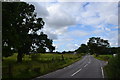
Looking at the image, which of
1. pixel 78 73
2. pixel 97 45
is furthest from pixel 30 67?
pixel 97 45

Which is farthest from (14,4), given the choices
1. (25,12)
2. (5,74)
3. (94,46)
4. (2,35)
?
(94,46)

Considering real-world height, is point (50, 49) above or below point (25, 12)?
below

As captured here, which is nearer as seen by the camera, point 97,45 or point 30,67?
point 30,67

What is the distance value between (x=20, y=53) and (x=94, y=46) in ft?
273

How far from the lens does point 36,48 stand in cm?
4706

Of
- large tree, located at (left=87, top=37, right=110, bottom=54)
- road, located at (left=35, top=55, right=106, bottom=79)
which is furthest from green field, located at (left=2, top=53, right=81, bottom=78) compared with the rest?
large tree, located at (left=87, top=37, right=110, bottom=54)

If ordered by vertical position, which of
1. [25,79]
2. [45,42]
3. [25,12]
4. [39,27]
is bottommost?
[25,79]

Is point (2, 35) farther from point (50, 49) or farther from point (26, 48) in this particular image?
point (50, 49)

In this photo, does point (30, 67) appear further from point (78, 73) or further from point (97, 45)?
point (97, 45)

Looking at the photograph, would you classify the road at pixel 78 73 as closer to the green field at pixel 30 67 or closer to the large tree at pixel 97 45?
the green field at pixel 30 67

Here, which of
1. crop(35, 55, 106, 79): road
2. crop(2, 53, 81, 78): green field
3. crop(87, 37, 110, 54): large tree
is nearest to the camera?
crop(2, 53, 81, 78): green field

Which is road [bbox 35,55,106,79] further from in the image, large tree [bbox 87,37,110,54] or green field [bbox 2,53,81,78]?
large tree [bbox 87,37,110,54]

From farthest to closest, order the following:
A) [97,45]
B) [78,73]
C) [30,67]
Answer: [97,45] → [30,67] → [78,73]

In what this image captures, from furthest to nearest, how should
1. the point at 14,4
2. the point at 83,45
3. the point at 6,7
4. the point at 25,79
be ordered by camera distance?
the point at 83,45 < the point at 14,4 < the point at 6,7 < the point at 25,79
